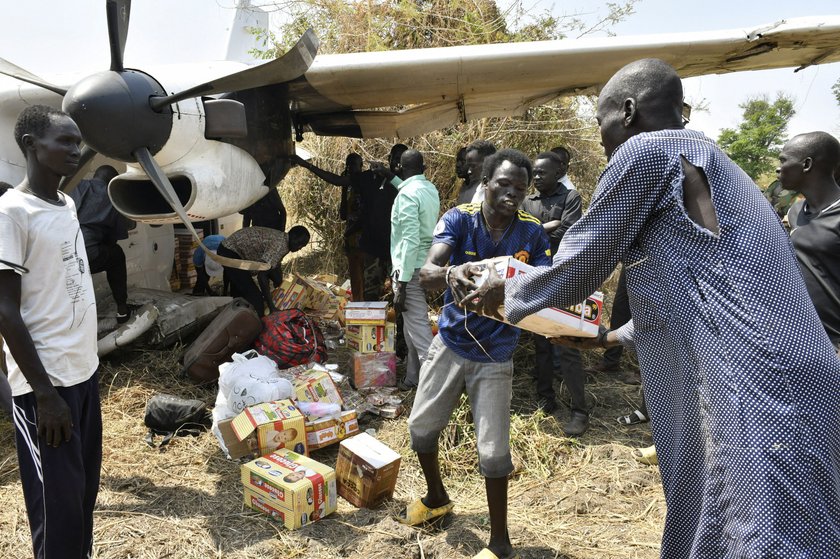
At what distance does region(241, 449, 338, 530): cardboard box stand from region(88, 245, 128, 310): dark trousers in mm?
3151

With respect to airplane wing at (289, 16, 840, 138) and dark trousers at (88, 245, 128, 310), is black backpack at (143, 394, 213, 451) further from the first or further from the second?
airplane wing at (289, 16, 840, 138)

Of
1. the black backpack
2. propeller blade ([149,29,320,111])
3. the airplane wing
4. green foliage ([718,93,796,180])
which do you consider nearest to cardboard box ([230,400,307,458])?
the black backpack

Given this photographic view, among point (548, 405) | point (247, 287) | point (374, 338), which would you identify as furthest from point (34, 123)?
point (548, 405)

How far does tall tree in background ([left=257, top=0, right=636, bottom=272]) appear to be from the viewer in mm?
8555

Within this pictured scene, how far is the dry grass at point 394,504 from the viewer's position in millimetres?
3039

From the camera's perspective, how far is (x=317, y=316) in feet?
24.0

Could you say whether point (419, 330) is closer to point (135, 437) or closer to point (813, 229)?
point (135, 437)

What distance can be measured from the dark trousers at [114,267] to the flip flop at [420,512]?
4.01 m

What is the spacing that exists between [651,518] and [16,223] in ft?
12.0

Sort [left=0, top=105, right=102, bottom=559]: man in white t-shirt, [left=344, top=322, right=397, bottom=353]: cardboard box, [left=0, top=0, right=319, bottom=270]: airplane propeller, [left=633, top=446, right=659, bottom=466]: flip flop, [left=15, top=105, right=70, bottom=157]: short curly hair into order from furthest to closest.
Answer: [left=344, top=322, right=397, bottom=353]: cardboard box < [left=633, top=446, right=659, bottom=466]: flip flop < [left=0, top=0, right=319, bottom=270]: airplane propeller < [left=15, top=105, right=70, bottom=157]: short curly hair < [left=0, top=105, right=102, bottom=559]: man in white t-shirt

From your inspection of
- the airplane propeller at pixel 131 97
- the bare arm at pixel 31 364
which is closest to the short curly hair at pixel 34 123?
the bare arm at pixel 31 364

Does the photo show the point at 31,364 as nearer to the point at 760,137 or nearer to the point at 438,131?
the point at 438,131

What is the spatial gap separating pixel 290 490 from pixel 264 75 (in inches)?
120

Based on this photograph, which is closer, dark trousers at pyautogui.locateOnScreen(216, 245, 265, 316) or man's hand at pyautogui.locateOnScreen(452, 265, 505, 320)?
man's hand at pyautogui.locateOnScreen(452, 265, 505, 320)
